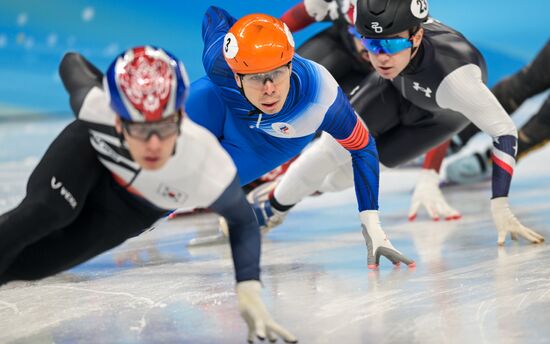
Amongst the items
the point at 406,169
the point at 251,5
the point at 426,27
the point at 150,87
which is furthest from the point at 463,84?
the point at 251,5

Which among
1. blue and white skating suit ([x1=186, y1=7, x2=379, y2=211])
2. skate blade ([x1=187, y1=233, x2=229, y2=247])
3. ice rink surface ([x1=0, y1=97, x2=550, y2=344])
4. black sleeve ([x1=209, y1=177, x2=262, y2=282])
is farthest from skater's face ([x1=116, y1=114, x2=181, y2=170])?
skate blade ([x1=187, y1=233, x2=229, y2=247])

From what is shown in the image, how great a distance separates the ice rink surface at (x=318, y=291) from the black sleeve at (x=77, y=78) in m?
0.89

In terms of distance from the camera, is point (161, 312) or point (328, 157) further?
point (328, 157)

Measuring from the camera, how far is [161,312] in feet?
12.3

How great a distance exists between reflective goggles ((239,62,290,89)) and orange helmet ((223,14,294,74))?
2 cm

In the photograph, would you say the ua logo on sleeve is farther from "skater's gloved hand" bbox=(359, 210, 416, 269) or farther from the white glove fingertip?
"skater's gloved hand" bbox=(359, 210, 416, 269)

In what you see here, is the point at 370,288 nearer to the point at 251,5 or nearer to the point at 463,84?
the point at 463,84

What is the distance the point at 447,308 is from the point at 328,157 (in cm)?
200

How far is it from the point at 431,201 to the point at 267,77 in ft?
9.11

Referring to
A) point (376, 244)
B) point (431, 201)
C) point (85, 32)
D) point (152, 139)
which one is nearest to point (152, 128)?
point (152, 139)

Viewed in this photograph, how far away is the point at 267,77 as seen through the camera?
4.00 m

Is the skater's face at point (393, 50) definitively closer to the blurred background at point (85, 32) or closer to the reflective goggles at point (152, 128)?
the reflective goggles at point (152, 128)

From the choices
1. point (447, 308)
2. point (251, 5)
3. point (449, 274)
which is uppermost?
point (447, 308)

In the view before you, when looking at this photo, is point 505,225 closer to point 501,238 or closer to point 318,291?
point 501,238
